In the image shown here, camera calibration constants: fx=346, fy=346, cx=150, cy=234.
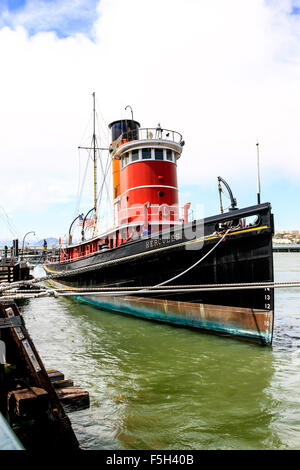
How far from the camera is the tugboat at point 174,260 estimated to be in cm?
842

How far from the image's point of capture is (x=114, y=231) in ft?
46.0

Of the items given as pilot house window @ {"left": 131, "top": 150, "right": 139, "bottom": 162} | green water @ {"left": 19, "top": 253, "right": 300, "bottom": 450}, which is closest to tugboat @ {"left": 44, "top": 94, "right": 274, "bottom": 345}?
pilot house window @ {"left": 131, "top": 150, "right": 139, "bottom": 162}

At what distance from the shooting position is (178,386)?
6.15 m

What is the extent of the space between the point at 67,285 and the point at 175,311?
33.8 ft

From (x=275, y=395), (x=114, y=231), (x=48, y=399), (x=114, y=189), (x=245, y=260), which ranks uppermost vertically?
(x=114, y=189)

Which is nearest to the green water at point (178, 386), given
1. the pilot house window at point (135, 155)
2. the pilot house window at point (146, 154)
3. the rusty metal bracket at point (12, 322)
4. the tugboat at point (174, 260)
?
the tugboat at point (174, 260)

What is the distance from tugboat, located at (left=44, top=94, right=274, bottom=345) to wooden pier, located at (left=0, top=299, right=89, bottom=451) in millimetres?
1688

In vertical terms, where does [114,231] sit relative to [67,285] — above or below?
above

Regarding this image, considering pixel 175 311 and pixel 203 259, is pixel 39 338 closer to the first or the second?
pixel 175 311

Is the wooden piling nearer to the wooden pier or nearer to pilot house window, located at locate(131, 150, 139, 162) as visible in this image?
the wooden pier

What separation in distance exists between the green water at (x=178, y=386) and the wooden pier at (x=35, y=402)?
0.67 metres

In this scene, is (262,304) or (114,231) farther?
(114,231)
